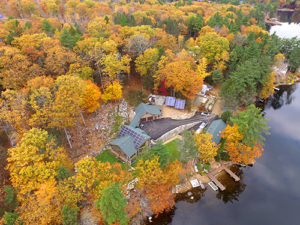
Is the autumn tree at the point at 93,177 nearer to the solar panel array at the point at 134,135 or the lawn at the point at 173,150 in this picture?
the solar panel array at the point at 134,135

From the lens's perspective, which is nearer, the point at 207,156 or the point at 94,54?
the point at 207,156

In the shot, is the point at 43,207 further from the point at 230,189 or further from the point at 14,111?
the point at 230,189

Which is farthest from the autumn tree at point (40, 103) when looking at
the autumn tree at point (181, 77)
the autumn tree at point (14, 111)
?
the autumn tree at point (181, 77)

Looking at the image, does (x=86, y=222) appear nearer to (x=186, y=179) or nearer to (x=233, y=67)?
(x=186, y=179)

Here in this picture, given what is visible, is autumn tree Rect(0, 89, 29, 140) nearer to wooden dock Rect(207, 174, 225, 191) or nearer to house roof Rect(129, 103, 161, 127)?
house roof Rect(129, 103, 161, 127)

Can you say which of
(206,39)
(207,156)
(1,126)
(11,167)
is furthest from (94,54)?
(206,39)

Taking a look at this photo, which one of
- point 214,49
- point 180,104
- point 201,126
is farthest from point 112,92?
Result: point 214,49
